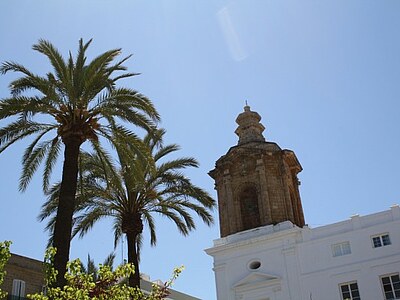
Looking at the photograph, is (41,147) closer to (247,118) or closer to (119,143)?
(119,143)

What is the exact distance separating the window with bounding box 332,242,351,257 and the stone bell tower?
3803 millimetres

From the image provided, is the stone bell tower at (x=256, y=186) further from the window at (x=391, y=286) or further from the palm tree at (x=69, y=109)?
the palm tree at (x=69, y=109)

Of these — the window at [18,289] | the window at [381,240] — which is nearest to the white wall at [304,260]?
the window at [381,240]

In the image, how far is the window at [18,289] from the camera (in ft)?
90.3

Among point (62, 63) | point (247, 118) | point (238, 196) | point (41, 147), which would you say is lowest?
point (41, 147)

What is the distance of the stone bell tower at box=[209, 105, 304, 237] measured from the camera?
37312mm

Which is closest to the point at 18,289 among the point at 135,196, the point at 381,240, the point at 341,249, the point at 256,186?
the point at 135,196

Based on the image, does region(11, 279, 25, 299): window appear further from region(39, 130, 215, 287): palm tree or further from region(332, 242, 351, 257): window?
region(332, 242, 351, 257): window

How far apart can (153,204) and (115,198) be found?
1.92m

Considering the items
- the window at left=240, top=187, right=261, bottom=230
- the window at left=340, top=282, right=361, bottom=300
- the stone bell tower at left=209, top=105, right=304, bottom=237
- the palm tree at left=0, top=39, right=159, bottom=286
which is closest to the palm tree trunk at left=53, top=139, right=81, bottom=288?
the palm tree at left=0, top=39, right=159, bottom=286

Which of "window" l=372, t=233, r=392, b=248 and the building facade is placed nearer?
the building facade

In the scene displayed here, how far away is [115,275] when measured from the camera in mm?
13344

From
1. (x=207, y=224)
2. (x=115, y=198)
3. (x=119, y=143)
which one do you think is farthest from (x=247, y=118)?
(x=119, y=143)

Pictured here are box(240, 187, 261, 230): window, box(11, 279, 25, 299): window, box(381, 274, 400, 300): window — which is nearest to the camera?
box(11, 279, 25, 299): window
